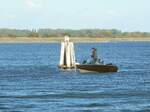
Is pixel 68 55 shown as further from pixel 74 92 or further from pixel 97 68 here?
pixel 74 92

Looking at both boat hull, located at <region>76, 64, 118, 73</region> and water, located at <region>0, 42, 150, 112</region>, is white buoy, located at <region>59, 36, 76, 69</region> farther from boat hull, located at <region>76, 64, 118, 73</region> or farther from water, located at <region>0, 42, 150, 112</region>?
boat hull, located at <region>76, 64, 118, 73</region>

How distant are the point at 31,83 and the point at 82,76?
800cm

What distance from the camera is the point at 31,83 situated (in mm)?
57094

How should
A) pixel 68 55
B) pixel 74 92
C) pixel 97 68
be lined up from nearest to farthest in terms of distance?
1. pixel 74 92
2. pixel 97 68
3. pixel 68 55

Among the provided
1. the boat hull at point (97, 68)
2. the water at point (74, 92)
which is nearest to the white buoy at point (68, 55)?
the water at point (74, 92)

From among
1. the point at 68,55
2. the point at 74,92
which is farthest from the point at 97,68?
A: the point at 74,92

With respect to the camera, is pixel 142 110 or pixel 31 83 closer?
pixel 142 110

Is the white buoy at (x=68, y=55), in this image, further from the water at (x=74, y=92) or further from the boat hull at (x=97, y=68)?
the boat hull at (x=97, y=68)

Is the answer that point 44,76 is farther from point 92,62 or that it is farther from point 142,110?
point 142,110

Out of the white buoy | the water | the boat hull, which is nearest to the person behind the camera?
the water

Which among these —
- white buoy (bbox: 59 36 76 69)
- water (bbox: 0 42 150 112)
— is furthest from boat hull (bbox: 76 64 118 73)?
white buoy (bbox: 59 36 76 69)

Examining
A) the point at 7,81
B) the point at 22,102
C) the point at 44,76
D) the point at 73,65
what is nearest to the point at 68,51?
the point at 73,65

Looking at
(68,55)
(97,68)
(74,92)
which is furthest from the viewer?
(68,55)

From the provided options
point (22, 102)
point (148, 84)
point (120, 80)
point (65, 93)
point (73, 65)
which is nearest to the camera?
point (22, 102)
